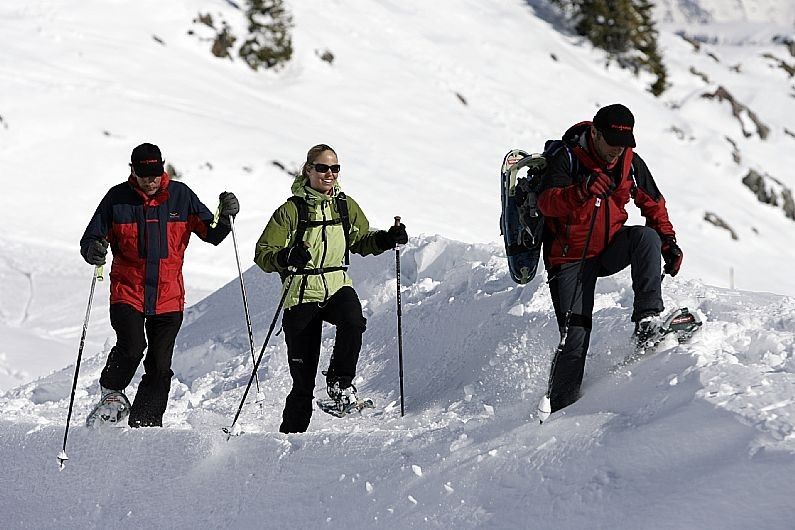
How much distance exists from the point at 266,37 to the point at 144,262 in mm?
27103

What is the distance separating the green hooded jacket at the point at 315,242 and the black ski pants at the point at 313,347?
0.08 meters

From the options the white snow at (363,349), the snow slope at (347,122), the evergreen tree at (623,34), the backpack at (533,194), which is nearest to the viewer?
the white snow at (363,349)

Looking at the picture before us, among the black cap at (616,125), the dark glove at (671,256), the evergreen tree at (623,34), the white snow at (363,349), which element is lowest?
the evergreen tree at (623,34)

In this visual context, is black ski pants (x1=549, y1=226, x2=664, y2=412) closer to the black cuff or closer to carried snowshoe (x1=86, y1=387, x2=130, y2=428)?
the black cuff

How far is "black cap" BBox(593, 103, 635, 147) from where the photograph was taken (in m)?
4.67

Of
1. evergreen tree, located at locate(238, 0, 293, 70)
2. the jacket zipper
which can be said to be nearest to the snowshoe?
the jacket zipper

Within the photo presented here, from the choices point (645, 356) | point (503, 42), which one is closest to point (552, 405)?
point (645, 356)

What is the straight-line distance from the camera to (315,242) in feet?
18.8

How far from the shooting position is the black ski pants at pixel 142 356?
5.98 m

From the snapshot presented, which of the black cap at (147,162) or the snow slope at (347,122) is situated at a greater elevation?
the black cap at (147,162)

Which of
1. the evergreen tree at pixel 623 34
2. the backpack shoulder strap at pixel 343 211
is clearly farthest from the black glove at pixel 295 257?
the evergreen tree at pixel 623 34

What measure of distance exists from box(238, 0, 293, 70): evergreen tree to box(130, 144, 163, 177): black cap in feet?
87.8

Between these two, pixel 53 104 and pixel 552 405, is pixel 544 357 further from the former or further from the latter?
pixel 53 104

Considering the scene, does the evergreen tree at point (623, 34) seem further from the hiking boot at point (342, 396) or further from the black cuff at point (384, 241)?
the hiking boot at point (342, 396)
